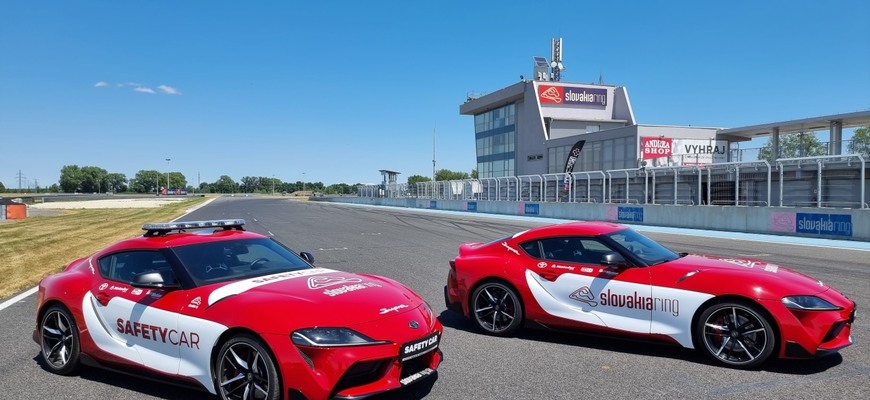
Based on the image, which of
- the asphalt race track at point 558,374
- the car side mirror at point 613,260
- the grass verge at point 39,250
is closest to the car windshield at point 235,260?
the asphalt race track at point 558,374

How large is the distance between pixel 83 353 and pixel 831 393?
5.96 meters

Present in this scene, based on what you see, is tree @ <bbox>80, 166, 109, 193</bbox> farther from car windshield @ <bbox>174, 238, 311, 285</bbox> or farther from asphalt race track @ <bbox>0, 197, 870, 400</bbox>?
car windshield @ <bbox>174, 238, 311, 285</bbox>

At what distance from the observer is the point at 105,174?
586 ft

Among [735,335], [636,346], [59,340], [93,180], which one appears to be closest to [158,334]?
[59,340]

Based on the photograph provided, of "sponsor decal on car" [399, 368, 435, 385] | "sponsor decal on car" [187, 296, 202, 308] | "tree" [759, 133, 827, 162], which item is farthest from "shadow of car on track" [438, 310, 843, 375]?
"tree" [759, 133, 827, 162]

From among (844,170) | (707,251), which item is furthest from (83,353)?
(844,170)

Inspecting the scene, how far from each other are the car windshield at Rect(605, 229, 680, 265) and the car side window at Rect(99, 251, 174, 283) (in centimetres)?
426

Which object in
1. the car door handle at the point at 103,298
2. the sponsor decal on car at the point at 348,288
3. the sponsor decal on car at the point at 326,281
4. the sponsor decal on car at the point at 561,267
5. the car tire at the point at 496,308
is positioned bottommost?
the car tire at the point at 496,308

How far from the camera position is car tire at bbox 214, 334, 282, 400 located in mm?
3783

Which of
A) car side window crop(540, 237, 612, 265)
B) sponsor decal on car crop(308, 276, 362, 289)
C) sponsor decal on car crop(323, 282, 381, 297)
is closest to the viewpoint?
sponsor decal on car crop(323, 282, 381, 297)

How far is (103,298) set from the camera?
4789mm

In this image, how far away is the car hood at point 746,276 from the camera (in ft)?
16.1

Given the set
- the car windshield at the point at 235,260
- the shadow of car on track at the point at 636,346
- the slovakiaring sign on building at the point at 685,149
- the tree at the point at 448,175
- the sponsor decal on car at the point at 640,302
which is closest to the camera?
the car windshield at the point at 235,260

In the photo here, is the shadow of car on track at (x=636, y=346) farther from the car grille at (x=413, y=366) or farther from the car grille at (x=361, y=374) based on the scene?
the car grille at (x=361, y=374)
